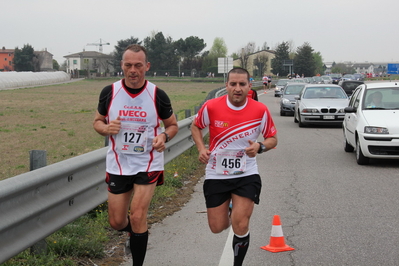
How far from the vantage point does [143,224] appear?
5.23 m

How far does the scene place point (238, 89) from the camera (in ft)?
17.6

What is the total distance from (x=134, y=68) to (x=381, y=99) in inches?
370

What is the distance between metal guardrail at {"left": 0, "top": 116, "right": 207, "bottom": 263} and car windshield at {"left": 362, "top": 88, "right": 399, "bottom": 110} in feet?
26.3

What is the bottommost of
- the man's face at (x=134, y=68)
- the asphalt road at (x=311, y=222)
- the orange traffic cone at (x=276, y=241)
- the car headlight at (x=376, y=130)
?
the asphalt road at (x=311, y=222)

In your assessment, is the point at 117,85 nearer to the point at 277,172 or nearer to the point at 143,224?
the point at 143,224

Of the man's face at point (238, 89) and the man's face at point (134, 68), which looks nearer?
the man's face at point (134, 68)

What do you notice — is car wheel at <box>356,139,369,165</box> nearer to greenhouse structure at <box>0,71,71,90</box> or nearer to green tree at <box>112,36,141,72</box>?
greenhouse structure at <box>0,71,71,90</box>

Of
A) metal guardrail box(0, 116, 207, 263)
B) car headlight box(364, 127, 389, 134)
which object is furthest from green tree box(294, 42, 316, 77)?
metal guardrail box(0, 116, 207, 263)

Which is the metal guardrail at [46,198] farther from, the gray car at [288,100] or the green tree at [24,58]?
the green tree at [24,58]

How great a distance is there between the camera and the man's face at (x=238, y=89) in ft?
17.6

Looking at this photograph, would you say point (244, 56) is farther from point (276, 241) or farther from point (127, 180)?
point (127, 180)

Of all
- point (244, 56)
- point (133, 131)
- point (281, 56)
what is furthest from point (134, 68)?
point (281, 56)

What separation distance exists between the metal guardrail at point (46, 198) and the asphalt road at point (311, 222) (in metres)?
0.78

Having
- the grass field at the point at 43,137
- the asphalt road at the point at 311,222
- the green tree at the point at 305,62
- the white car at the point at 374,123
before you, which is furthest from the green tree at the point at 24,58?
the asphalt road at the point at 311,222
